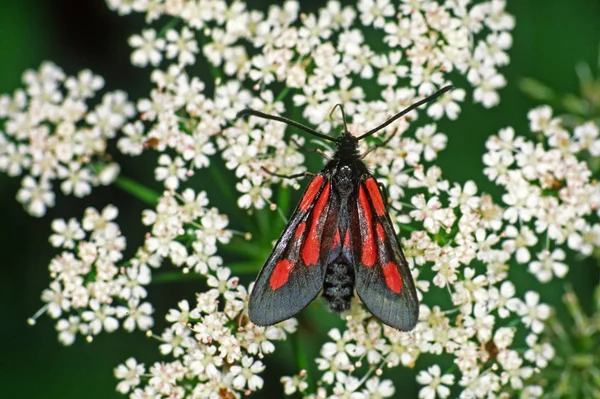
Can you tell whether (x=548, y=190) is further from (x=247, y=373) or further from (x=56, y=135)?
(x=56, y=135)

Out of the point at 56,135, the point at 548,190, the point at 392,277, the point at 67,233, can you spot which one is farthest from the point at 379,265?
the point at 56,135

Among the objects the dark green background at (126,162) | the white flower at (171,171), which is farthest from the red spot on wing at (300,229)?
the dark green background at (126,162)

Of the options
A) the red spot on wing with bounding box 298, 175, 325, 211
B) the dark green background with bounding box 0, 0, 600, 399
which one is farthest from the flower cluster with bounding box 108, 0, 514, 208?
the red spot on wing with bounding box 298, 175, 325, 211

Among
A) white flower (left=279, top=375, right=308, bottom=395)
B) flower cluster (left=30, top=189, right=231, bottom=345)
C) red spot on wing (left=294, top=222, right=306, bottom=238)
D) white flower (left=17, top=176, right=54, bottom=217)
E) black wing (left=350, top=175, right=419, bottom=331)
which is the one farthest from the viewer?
white flower (left=17, top=176, right=54, bottom=217)

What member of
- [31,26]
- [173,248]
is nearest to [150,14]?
[31,26]

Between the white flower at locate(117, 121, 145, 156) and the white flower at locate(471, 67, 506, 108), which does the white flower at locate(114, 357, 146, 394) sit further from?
the white flower at locate(471, 67, 506, 108)

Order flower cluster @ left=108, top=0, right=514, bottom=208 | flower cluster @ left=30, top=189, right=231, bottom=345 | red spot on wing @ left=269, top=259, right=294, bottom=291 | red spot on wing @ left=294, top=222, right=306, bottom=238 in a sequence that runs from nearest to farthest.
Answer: red spot on wing @ left=269, top=259, right=294, bottom=291
red spot on wing @ left=294, top=222, right=306, bottom=238
flower cluster @ left=30, top=189, right=231, bottom=345
flower cluster @ left=108, top=0, right=514, bottom=208

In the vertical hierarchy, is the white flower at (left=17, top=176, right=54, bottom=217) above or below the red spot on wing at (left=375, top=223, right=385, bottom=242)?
above

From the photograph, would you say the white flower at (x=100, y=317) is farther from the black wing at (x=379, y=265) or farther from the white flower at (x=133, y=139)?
the black wing at (x=379, y=265)
